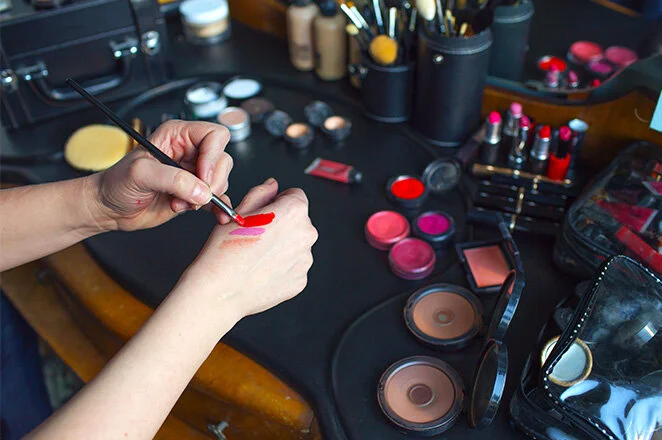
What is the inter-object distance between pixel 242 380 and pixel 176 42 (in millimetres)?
954

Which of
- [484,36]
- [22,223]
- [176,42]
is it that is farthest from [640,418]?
[176,42]

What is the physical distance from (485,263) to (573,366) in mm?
244

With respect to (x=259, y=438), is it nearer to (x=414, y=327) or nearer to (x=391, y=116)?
(x=414, y=327)

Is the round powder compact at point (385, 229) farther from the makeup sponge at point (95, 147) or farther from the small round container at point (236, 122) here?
the makeup sponge at point (95, 147)

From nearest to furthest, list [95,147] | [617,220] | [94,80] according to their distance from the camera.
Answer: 1. [617,220]
2. [95,147]
3. [94,80]

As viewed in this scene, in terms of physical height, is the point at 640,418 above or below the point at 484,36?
below

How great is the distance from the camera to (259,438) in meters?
0.91

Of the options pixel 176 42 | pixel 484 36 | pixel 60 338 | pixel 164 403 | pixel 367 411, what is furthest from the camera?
pixel 176 42

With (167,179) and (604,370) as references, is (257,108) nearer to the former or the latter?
(167,179)

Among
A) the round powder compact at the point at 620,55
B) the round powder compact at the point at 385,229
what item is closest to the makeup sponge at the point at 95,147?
the round powder compact at the point at 385,229

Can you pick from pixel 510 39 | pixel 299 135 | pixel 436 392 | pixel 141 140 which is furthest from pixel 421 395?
pixel 510 39

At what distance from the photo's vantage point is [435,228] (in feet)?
3.30

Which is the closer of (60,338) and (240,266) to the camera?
(240,266)

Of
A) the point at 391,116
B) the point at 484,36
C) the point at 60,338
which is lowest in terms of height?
the point at 60,338
